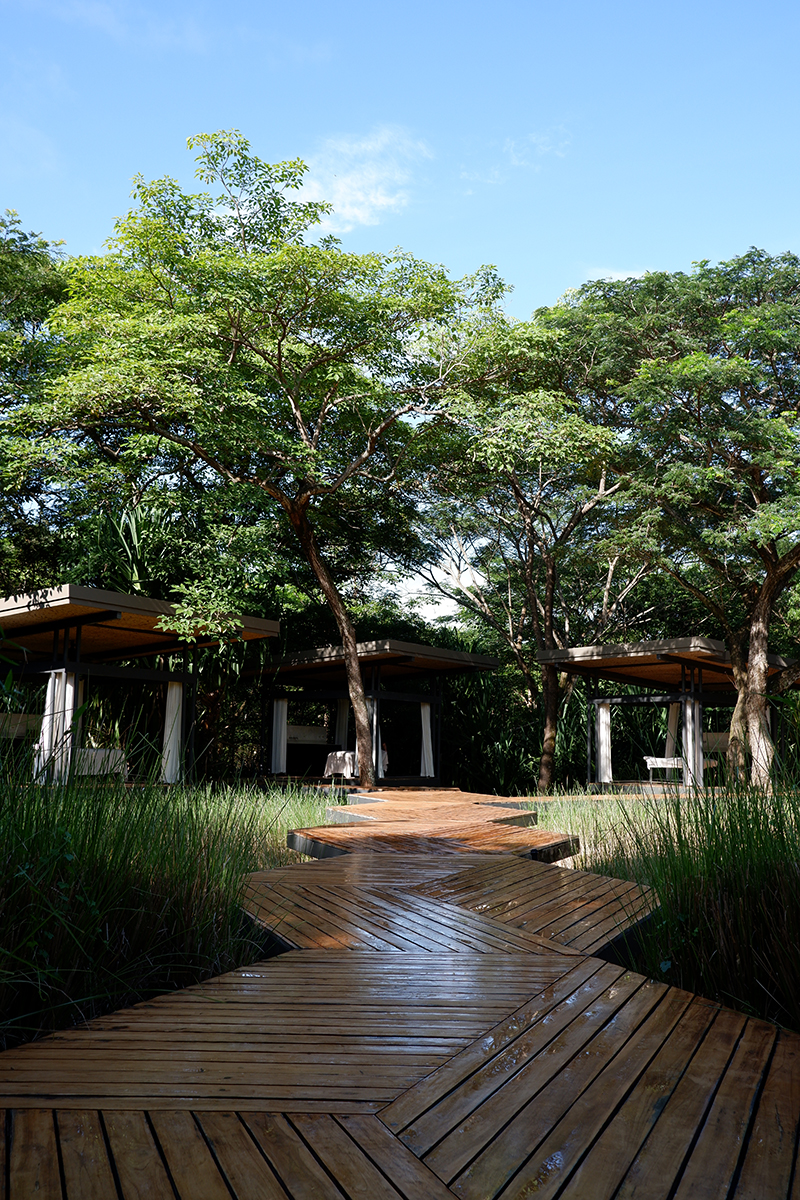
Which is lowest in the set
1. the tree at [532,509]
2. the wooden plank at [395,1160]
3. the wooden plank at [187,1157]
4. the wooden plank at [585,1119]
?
the wooden plank at [585,1119]

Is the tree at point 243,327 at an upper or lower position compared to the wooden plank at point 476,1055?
upper

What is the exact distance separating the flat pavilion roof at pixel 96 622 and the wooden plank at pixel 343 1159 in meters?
5.67

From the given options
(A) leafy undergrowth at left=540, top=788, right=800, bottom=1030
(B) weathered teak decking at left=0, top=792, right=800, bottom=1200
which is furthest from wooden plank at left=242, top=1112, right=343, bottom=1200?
(A) leafy undergrowth at left=540, top=788, right=800, bottom=1030

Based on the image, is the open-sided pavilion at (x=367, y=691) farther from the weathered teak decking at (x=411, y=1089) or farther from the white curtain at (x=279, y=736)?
the weathered teak decking at (x=411, y=1089)

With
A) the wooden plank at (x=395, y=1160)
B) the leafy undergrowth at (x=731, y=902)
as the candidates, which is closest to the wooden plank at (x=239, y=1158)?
the wooden plank at (x=395, y=1160)

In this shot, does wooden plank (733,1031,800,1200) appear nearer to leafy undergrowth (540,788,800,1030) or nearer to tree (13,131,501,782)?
leafy undergrowth (540,788,800,1030)

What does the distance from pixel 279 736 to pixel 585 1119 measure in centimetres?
1142

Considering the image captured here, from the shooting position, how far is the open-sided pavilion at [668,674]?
10.8 m

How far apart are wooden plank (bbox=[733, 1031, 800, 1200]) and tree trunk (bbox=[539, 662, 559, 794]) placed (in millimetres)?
10886

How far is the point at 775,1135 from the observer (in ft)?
5.24

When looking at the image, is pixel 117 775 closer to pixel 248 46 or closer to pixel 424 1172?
pixel 424 1172

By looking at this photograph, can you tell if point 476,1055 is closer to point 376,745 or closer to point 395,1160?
point 395,1160

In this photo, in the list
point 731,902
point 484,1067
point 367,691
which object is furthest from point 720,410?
point 484,1067

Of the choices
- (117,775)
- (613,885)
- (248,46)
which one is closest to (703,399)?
(248,46)
